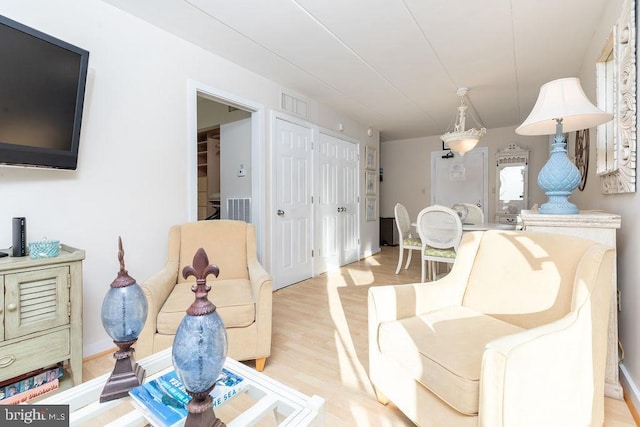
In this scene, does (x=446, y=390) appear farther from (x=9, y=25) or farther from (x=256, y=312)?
(x=9, y=25)

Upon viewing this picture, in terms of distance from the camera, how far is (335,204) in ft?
15.2

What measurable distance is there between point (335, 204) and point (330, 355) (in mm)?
2842

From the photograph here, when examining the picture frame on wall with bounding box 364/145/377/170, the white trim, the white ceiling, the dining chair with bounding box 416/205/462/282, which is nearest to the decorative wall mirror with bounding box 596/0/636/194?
the white ceiling

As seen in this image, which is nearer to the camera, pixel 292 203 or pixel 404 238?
pixel 292 203

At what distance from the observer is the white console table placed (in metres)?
1.52

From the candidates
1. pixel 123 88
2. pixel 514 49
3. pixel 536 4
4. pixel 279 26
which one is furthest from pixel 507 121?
pixel 123 88

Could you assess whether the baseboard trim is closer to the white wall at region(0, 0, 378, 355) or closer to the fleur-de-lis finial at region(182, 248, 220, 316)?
the fleur-de-lis finial at region(182, 248, 220, 316)

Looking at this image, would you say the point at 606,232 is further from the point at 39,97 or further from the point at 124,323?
the point at 39,97

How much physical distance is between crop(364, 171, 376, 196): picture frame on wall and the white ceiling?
1.77 metres

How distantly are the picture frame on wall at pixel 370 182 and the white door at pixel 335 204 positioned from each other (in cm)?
41

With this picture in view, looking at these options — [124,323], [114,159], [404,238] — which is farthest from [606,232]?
[114,159]
